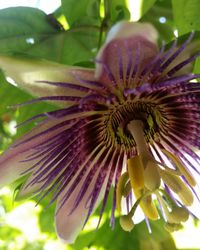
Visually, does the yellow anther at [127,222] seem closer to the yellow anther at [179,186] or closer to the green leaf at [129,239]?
the yellow anther at [179,186]

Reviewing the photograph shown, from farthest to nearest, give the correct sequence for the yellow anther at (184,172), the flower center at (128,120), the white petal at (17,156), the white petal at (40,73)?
the flower center at (128,120) < the yellow anther at (184,172) < the white petal at (17,156) < the white petal at (40,73)

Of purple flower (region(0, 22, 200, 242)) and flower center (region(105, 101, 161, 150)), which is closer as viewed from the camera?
purple flower (region(0, 22, 200, 242))

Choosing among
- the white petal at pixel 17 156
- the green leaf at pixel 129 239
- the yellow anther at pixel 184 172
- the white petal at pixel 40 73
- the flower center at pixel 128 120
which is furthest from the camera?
the green leaf at pixel 129 239

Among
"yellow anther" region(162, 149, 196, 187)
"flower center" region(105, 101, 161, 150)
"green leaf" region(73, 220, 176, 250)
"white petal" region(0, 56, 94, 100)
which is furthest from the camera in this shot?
"green leaf" region(73, 220, 176, 250)

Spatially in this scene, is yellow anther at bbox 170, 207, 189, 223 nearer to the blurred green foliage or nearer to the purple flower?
the purple flower

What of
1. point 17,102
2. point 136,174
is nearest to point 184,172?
point 136,174

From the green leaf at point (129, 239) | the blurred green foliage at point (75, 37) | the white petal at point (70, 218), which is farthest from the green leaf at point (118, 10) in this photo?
the green leaf at point (129, 239)

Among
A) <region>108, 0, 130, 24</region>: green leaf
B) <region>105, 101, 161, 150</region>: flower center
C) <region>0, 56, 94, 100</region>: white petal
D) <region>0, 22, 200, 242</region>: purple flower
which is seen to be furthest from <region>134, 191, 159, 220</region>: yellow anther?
<region>108, 0, 130, 24</region>: green leaf
